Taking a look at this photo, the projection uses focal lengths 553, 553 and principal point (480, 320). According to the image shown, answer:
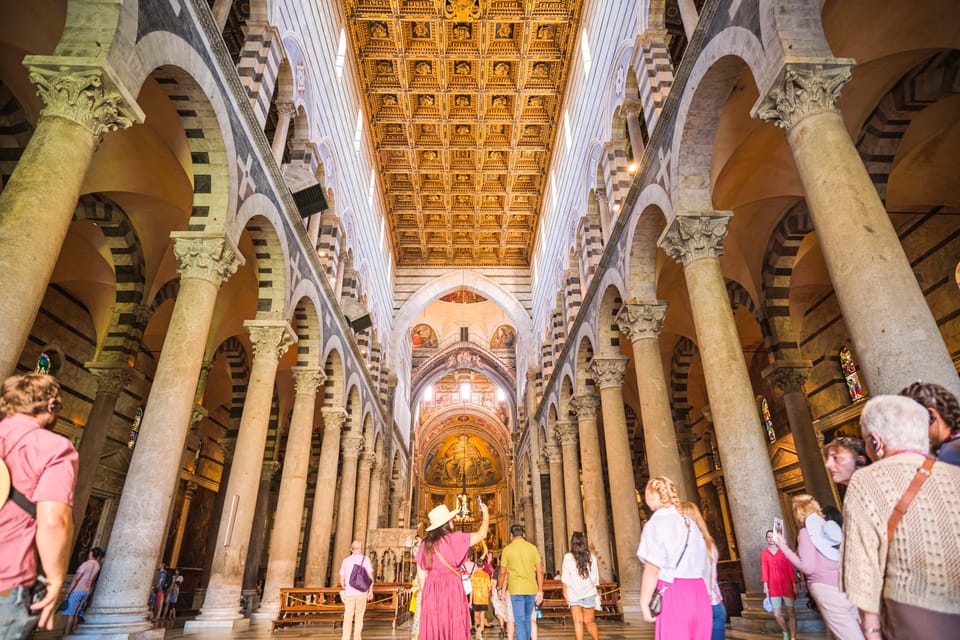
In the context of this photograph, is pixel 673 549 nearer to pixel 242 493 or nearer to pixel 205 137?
pixel 242 493

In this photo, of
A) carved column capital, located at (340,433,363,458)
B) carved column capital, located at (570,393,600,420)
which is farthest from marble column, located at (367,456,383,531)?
carved column capital, located at (570,393,600,420)

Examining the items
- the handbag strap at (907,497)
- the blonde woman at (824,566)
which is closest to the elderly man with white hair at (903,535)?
the handbag strap at (907,497)

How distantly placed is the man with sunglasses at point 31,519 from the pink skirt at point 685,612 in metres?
2.75

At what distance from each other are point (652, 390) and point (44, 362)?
1346 cm

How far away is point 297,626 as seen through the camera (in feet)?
34.4

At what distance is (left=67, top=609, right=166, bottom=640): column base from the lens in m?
5.54

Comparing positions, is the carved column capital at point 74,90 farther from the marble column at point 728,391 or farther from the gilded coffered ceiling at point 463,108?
the gilded coffered ceiling at point 463,108

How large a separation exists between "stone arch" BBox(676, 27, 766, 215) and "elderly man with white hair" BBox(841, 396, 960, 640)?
6.36 metres

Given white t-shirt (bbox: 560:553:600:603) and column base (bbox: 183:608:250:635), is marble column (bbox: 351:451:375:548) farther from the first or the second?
white t-shirt (bbox: 560:553:600:603)

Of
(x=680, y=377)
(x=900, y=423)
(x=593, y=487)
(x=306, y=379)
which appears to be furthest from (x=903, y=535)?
(x=680, y=377)

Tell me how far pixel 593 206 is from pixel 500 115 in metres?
7.81

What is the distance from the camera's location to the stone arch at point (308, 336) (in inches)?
503

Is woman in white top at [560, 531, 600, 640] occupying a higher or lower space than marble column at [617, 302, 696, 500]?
lower

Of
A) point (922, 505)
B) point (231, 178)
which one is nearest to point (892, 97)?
point (922, 505)
